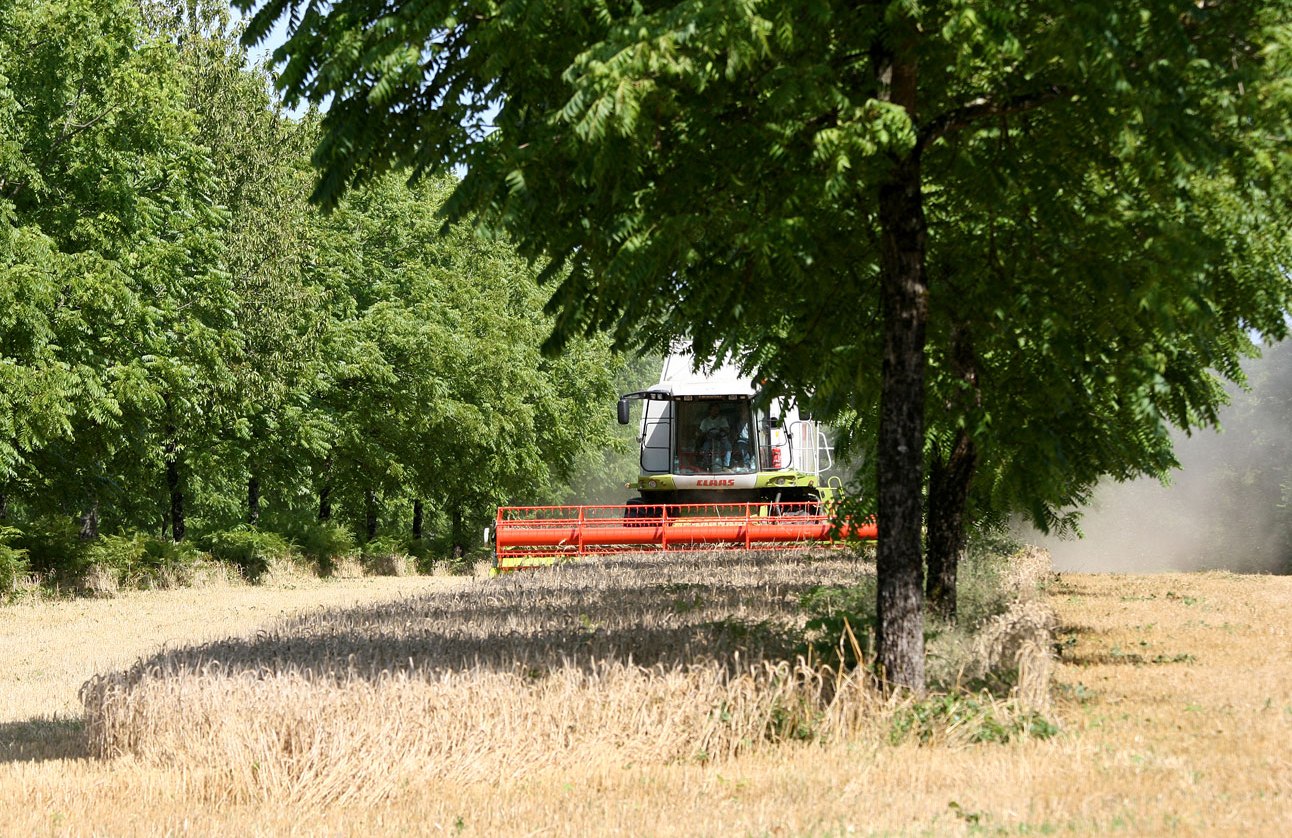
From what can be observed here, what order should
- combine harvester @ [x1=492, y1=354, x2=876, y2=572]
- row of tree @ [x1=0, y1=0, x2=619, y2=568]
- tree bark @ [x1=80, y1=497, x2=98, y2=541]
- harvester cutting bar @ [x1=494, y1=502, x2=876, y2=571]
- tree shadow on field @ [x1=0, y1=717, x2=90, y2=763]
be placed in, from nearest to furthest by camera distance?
tree shadow on field @ [x1=0, y1=717, x2=90, y2=763] → row of tree @ [x1=0, y1=0, x2=619, y2=568] → harvester cutting bar @ [x1=494, y1=502, x2=876, y2=571] → tree bark @ [x1=80, y1=497, x2=98, y2=541] → combine harvester @ [x1=492, y1=354, x2=876, y2=572]

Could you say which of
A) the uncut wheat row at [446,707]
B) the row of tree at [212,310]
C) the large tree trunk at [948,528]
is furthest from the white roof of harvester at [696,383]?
the uncut wheat row at [446,707]

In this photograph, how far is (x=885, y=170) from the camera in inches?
307

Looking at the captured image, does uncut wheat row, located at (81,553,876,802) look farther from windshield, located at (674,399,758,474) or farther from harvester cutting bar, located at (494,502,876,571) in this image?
windshield, located at (674,399,758,474)

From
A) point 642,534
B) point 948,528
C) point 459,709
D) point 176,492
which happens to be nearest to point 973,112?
point 948,528

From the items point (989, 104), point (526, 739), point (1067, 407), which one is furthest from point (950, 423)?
point (526, 739)

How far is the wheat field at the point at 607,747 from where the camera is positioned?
20.3 feet

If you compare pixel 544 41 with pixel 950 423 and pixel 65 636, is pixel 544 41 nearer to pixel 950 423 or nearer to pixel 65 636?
pixel 950 423

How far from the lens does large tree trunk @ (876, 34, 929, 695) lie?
8133mm

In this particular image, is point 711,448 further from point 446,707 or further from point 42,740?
point 446,707

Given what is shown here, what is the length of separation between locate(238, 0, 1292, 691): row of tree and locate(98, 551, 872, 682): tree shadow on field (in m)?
1.73

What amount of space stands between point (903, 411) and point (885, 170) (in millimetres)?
1408

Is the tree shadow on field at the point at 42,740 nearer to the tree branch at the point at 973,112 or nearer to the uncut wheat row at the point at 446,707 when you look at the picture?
the uncut wheat row at the point at 446,707

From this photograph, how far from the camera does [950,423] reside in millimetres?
9734

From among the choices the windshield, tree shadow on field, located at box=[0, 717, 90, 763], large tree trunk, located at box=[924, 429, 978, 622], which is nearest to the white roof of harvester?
the windshield
